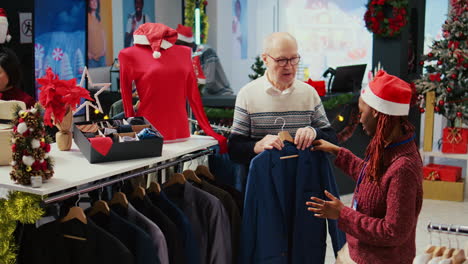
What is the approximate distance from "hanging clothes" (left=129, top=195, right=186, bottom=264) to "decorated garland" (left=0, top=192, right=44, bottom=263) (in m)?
0.52

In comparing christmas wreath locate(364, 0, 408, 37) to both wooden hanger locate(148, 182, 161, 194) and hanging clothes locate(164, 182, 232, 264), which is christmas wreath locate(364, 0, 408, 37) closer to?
hanging clothes locate(164, 182, 232, 264)

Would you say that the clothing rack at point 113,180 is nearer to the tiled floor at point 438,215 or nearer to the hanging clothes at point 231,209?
the hanging clothes at point 231,209

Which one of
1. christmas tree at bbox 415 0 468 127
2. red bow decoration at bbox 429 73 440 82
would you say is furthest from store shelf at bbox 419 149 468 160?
red bow decoration at bbox 429 73 440 82

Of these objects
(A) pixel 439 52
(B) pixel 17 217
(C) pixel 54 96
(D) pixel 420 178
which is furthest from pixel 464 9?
(B) pixel 17 217

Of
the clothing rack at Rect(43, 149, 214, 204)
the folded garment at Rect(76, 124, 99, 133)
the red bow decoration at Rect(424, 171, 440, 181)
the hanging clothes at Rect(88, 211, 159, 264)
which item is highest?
the folded garment at Rect(76, 124, 99, 133)

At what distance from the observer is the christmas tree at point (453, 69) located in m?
5.93

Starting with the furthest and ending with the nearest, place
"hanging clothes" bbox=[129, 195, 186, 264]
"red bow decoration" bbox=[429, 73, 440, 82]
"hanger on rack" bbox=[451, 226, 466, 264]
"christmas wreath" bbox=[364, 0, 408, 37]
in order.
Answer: "christmas wreath" bbox=[364, 0, 408, 37], "red bow decoration" bbox=[429, 73, 440, 82], "hanging clothes" bbox=[129, 195, 186, 264], "hanger on rack" bbox=[451, 226, 466, 264]

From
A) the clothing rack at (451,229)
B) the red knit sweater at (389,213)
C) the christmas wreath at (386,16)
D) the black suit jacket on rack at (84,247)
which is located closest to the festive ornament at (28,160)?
the black suit jacket on rack at (84,247)

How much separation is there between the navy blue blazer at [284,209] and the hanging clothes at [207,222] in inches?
4.0

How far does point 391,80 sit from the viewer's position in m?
2.07

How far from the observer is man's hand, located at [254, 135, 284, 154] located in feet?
8.46

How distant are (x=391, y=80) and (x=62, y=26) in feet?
18.3

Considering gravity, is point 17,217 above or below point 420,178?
below

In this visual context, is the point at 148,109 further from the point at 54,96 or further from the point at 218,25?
the point at 218,25
